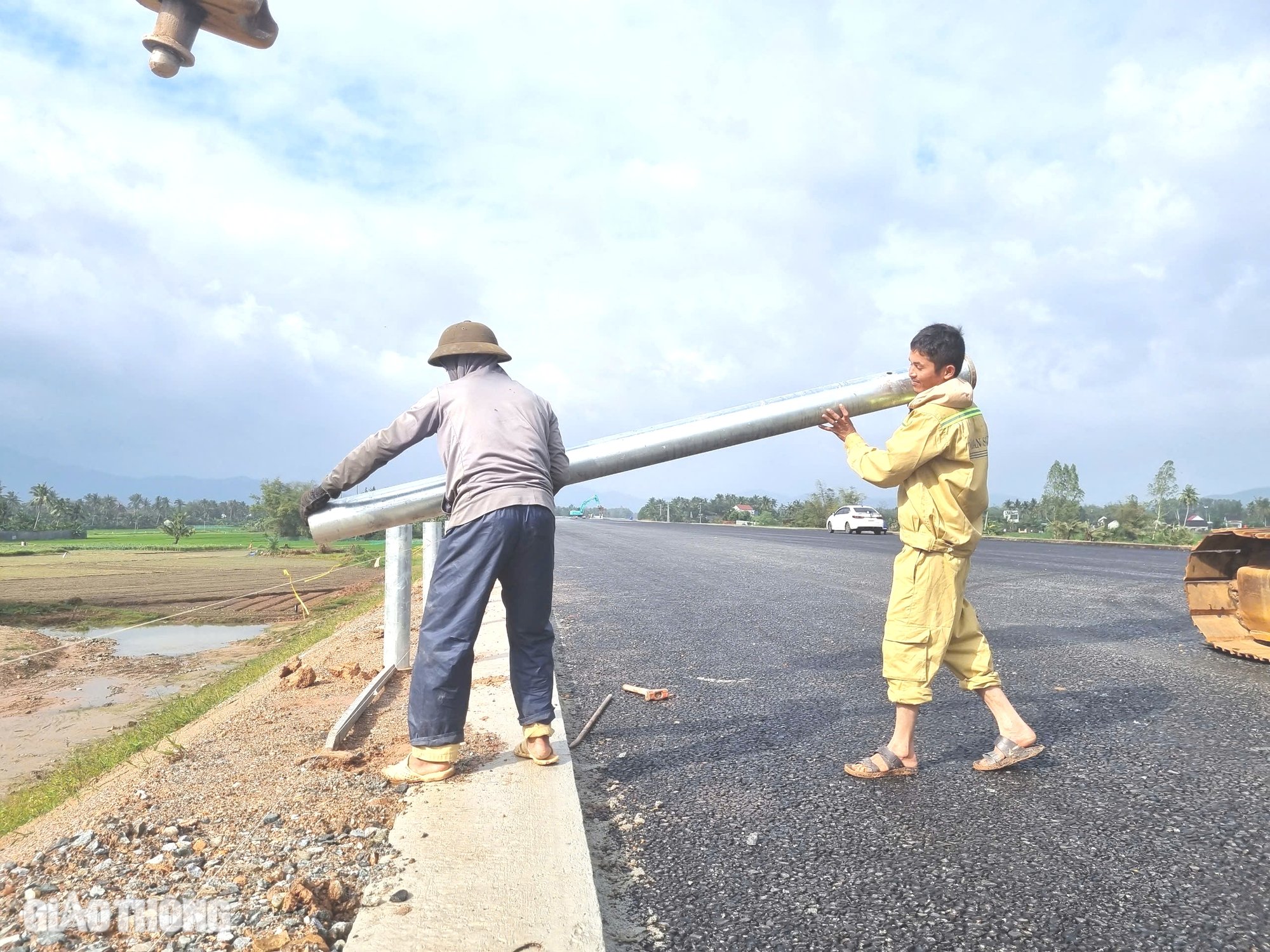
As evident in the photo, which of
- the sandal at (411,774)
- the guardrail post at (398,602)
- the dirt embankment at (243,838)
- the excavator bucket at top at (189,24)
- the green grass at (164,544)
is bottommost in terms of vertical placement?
the green grass at (164,544)

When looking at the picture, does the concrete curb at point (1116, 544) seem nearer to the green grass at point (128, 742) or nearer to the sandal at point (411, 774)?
the green grass at point (128, 742)

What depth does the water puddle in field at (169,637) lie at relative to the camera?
589 inches

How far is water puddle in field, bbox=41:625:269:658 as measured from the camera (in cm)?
1497

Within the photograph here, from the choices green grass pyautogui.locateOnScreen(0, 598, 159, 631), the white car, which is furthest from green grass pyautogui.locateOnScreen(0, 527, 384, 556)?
the white car

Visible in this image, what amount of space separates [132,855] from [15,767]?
7.01 meters

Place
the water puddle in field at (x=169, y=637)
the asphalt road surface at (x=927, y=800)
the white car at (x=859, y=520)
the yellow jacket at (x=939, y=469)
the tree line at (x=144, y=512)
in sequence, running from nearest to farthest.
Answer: the asphalt road surface at (x=927, y=800), the yellow jacket at (x=939, y=469), the water puddle in field at (x=169, y=637), the white car at (x=859, y=520), the tree line at (x=144, y=512)

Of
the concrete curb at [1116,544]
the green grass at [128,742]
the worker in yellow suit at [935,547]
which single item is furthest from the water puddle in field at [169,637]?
the concrete curb at [1116,544]

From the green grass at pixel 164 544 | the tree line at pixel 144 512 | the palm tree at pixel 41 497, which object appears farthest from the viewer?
the palm tree at pixel 41 497

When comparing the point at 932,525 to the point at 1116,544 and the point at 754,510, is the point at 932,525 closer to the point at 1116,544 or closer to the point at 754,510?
the point at 1116,544

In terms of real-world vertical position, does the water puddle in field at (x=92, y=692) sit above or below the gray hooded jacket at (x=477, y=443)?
below

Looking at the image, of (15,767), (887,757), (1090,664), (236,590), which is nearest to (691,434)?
(887,757)

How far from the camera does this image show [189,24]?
228cm

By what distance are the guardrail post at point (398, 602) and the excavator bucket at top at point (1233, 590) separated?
571 cm

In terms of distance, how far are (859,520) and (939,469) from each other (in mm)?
35466
